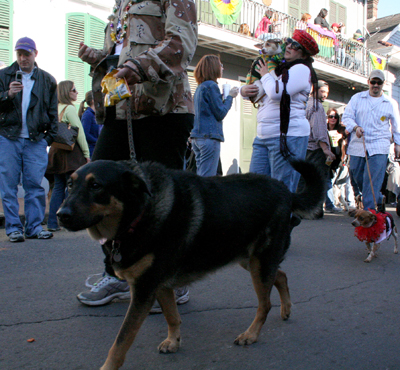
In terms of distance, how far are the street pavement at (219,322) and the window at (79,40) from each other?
7.12 m

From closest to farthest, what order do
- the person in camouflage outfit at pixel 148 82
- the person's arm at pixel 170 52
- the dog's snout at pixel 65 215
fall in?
the dog's snout at pixel 65 215 → the person's arm at pixel 170 52 → the person in camouflage outfit at pixel 148 82

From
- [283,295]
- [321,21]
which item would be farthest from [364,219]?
[321,21]

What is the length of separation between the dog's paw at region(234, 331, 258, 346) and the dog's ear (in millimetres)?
997

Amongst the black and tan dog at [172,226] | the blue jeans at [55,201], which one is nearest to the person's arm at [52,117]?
the blue jeans at [55,201]

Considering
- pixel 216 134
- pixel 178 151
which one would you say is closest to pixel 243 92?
pixel 216 134

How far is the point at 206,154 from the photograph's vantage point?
227 inches

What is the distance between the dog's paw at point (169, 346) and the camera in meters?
2.25

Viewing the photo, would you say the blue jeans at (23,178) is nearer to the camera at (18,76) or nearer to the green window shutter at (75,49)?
the camera at (18,76)

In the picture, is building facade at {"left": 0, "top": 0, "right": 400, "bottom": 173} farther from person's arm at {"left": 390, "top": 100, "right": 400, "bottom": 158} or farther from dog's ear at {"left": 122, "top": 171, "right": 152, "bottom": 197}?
dog's ear at {"left": 122, "top": 171, "right": 152, "bottom": 197}

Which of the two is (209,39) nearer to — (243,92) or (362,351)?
(243,92)

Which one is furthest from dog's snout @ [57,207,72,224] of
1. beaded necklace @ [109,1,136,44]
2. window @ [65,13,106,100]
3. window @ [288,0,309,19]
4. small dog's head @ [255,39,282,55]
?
window @ [288,0,309,19]

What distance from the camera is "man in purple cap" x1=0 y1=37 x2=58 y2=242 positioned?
16.7ft

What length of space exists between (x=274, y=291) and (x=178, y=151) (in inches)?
52.3

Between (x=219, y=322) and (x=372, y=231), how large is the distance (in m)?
2.62
